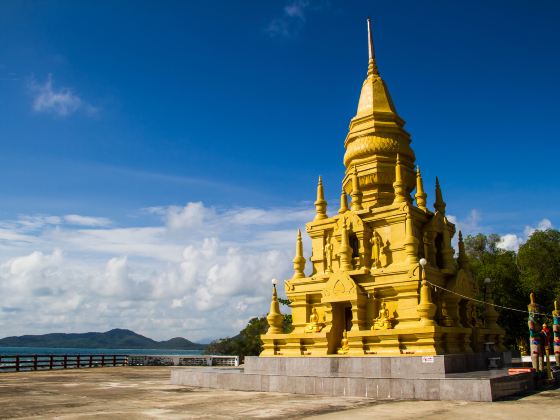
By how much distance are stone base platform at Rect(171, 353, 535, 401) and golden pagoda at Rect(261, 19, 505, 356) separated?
180 centimetres

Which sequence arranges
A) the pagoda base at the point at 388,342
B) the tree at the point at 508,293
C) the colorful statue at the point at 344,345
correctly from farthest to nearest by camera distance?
the tree at the point at 508,293 → the colorful statue at the point at 344,345 → the pagoda base at the point at 388,342

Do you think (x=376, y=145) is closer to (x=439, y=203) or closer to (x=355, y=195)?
(x=355, y=195)

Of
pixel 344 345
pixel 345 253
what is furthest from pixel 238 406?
pixel 345 253

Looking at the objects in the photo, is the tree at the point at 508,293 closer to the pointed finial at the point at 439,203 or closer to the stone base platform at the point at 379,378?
the pointed finial at the point at 439,203

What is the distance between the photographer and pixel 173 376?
80.1ft

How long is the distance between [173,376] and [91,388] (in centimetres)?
377

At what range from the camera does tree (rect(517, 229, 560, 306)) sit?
4184 cm

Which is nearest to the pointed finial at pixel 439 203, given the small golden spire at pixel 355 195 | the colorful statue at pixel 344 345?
the small golden spire at pixel 355 195

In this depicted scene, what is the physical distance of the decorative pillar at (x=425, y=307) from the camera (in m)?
20.5

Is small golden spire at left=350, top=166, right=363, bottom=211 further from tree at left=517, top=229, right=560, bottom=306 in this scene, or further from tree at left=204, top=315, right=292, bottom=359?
tree at left=204, top=315, right=292, bottom=359

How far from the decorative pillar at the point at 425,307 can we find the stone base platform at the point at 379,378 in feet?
6.02

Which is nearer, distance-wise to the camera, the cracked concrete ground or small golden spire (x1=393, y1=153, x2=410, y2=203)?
the cracked concrete ground

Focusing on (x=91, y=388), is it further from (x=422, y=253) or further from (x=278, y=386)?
(x=422, y=253)

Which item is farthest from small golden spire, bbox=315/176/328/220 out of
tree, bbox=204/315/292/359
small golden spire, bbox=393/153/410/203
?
tree, bbox=204/315/292/359
